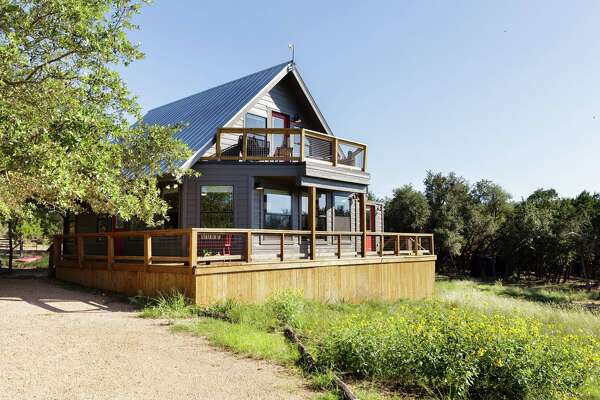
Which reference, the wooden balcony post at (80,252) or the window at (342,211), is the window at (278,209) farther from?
the wooden balcony post at (80,252)

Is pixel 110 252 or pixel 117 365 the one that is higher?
pixel 110 252

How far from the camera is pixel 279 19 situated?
57.9ft

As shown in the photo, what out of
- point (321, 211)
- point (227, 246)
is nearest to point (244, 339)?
point (227, 246)

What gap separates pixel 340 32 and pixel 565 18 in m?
8.12

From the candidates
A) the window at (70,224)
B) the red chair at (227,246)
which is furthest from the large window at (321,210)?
the window at (70,224)

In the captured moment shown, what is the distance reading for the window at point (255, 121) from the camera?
17.4 m

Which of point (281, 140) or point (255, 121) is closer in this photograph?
point (281, 140)

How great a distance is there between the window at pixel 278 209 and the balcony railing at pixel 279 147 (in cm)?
148

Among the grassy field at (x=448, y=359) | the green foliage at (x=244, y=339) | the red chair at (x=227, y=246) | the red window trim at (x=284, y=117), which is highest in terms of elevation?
the red window trim at (x=284, y=117)

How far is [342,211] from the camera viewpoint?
19.7 meters

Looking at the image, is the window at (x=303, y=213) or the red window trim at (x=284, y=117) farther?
the red window trim at (x=284, y=117)

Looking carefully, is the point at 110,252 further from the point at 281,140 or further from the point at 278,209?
the point at 281,140

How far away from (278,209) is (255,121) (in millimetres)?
3650

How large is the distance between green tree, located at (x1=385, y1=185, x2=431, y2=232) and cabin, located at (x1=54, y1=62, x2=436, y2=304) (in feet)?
73.9
